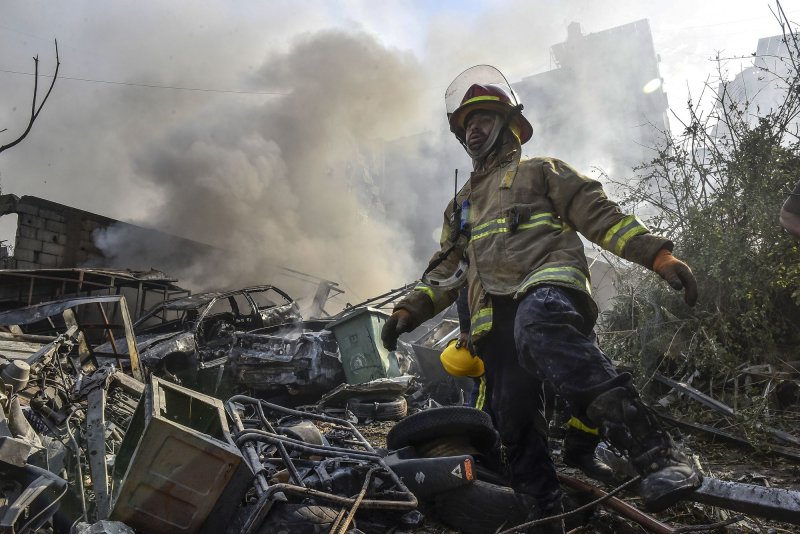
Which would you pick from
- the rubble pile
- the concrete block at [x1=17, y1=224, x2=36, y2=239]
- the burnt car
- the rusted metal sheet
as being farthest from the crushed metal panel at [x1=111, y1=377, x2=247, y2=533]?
the concrete block at [x1=17, y1=224, x2=36, y2=239]

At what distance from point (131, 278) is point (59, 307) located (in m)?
6.14

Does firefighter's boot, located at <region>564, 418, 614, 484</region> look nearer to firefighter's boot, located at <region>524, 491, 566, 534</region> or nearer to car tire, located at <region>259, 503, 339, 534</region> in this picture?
firefighter's boot, located at <region>524, 491, 566, 534</region>

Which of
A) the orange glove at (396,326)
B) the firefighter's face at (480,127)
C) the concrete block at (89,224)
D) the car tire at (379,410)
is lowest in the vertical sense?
the car tire at (379,410)

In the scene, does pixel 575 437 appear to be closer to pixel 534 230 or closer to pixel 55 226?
pixel 534 230

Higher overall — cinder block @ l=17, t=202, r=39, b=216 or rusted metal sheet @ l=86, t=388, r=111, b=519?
cinder block @ l=17, t=202, r=39, b=216

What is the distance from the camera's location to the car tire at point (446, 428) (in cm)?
223

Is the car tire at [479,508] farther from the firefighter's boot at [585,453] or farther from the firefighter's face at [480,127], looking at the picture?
the firefighter's face at [480,127]

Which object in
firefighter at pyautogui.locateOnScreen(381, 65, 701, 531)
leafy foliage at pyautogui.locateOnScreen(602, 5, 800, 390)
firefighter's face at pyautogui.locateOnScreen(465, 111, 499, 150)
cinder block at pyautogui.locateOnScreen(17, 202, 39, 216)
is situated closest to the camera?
firefighter at pyautogui.locateOnScreen(381, 65, 701, 531)

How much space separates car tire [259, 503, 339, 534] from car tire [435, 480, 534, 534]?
1.96 ft

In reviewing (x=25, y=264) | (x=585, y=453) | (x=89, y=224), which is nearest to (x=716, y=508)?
(x=585, y=453)

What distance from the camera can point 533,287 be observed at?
5.74ft

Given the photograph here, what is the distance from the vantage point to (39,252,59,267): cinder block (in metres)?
11.4

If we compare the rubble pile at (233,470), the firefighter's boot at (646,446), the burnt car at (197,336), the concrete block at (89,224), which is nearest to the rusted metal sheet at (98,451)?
the rubble pile at (233,470)

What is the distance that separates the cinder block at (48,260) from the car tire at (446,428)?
1228 cm
